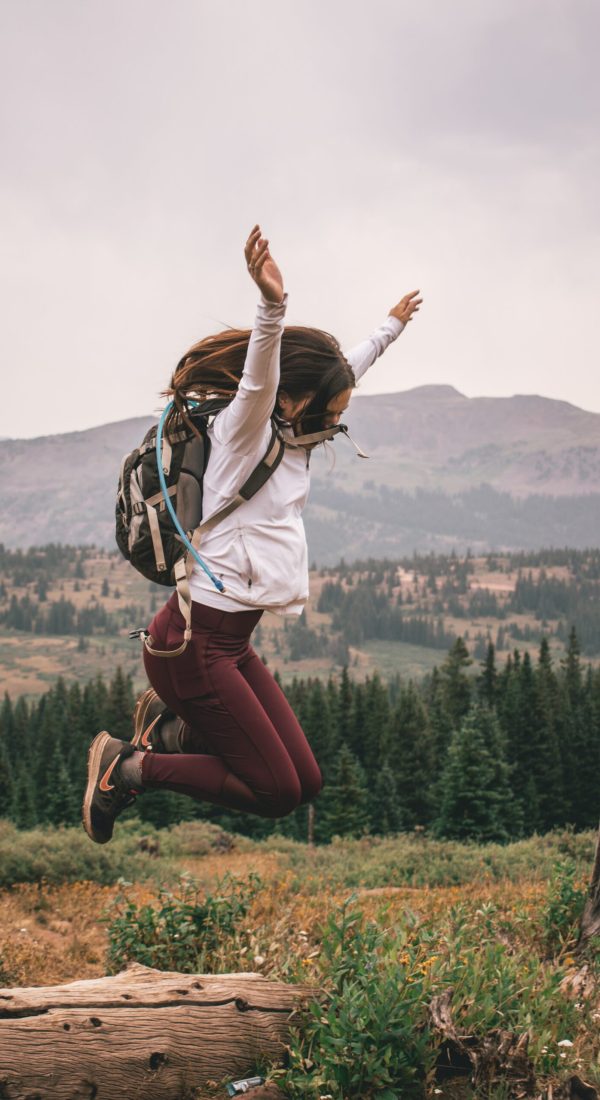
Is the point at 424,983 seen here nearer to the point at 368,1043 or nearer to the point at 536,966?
the point at 368,1043

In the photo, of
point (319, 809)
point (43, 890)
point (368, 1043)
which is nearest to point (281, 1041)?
point (368, 1043)

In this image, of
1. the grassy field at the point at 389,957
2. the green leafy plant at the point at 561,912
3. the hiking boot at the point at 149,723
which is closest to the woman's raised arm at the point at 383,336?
the hiking boot at the point at 149,723

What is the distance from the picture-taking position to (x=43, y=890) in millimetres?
13820

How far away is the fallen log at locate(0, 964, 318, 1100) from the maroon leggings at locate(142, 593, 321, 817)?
1.11 m

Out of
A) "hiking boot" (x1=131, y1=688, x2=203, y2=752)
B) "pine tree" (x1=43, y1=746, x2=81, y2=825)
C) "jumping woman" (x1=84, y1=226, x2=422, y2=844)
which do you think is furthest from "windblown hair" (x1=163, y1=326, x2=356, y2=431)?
"pine tree" (x1=43, y1=746, x2=81, y2=825)

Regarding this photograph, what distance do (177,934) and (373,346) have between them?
14.8ft

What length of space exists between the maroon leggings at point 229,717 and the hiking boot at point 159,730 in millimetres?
259

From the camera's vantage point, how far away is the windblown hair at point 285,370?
4488mm

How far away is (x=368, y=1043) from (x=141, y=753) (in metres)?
1.87

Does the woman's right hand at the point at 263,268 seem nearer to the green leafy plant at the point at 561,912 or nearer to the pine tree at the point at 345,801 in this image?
the green leafy plant at the point at 561,912

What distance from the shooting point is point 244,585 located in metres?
4.39

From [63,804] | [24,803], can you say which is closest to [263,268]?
[63,804]

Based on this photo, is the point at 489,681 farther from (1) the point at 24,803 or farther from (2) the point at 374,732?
(1) the point at 24,803

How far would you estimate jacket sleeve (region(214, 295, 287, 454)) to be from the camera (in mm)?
3871
